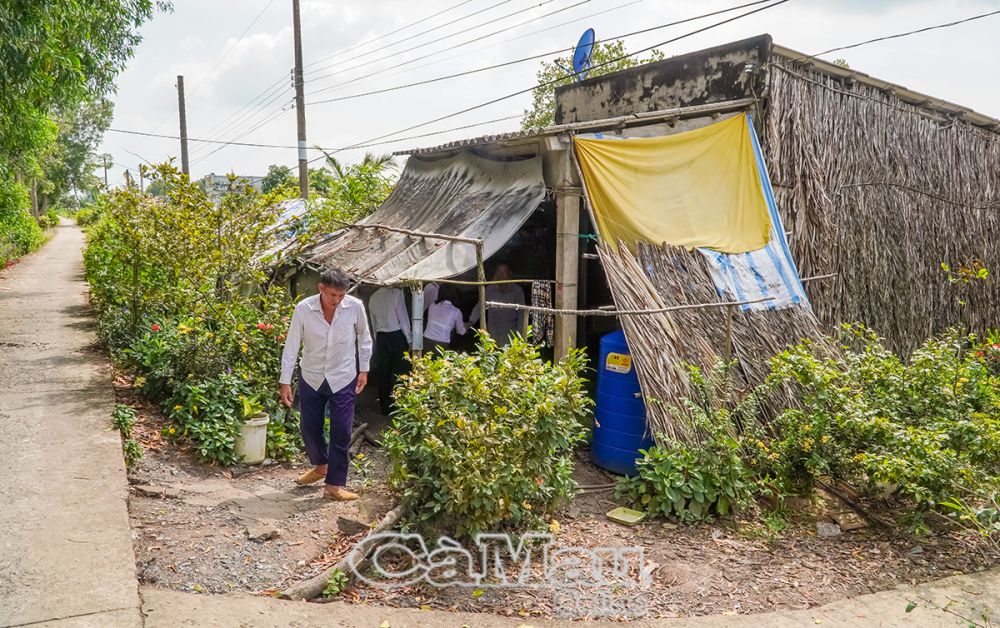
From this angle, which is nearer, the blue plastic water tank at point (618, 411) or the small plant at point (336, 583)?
the small plant at point (336, 583)

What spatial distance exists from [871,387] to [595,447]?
218cm

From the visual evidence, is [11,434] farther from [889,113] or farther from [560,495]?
[889,113]

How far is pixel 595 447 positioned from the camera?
20.1ft

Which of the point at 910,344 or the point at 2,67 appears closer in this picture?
the point at 2,67

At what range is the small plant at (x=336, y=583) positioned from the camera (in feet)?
12.4

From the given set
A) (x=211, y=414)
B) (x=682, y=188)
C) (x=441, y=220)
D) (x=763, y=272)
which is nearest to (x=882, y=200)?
(x=763, y=272)

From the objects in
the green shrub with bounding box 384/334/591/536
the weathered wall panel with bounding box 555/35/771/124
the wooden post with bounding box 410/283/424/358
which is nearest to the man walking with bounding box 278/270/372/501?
the green shrub with bounding box 384/334/591/536

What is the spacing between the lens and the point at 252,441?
19.1ft

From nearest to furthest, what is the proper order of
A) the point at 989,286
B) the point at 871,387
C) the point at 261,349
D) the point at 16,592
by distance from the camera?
the point at 16,592 → the point at 871,387 → the point at 261,349 → the point at 989,286

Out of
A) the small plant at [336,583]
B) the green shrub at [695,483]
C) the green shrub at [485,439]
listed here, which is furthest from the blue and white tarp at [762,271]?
the small plant at [336,583]

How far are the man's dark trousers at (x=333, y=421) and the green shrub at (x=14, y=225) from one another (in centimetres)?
867

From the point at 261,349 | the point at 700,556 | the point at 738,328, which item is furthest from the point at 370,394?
the point at 700,556

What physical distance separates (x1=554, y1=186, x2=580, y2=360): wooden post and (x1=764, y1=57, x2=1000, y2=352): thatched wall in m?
2.22

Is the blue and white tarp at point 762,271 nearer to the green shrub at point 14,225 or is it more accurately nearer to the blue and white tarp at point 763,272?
the blue and white tarp at point 763,272
